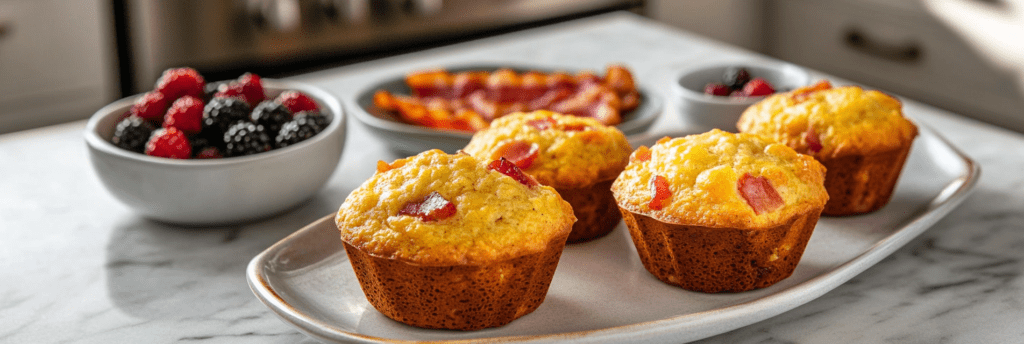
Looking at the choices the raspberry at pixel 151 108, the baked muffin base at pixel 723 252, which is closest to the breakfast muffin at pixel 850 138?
the baked muffin base at pixel 723 252

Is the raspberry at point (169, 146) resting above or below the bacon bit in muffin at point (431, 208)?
below

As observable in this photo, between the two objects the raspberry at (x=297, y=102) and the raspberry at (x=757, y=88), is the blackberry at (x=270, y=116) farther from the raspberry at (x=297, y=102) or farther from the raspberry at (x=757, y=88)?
the raspberry at (x=757, y=88)

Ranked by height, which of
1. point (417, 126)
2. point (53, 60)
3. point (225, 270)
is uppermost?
point (417, 126)

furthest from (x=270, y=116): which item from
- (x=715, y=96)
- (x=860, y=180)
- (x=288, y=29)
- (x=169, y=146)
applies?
(x=288, y=29)

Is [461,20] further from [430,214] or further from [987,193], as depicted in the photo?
[430,214]

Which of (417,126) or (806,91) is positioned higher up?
(806,91)

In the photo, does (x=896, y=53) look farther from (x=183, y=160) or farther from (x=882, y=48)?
(x=183, y=160)

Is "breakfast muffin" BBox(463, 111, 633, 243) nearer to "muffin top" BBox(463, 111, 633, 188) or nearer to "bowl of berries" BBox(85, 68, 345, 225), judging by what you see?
"muffin top" BBox(463, 111, 633, 188)
